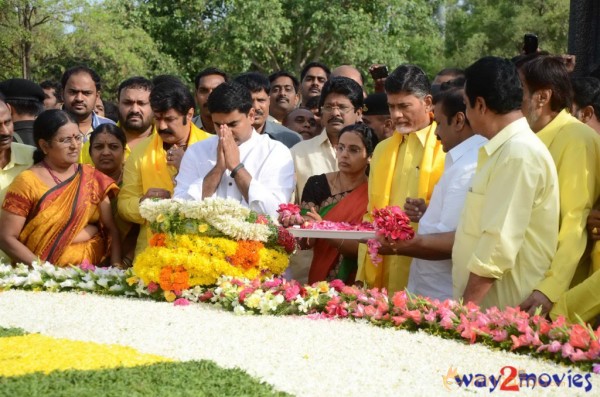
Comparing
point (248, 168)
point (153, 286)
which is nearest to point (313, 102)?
point (248, 168)

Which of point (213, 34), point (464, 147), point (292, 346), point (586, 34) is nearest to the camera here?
point (292, 346)

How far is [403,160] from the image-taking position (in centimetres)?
618

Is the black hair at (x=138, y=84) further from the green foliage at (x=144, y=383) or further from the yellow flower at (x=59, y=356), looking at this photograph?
the green foliage at (x=144, y=383)

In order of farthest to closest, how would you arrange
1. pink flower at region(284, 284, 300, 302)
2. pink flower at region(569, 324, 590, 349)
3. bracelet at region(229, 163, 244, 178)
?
1. bracelet at region(229, 163, 244, 178)
2. pink flower at region(284, 284, 300, 302)
3. pink flower at region(569, 324, 590, 349)

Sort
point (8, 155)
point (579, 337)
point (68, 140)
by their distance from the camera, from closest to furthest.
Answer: point (579, 337)
point (68, 140)
point (8, 155)

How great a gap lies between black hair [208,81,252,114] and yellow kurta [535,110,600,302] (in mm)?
2247

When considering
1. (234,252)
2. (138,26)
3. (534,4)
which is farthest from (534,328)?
(534,4)

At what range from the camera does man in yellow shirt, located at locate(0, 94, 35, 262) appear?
7348mm

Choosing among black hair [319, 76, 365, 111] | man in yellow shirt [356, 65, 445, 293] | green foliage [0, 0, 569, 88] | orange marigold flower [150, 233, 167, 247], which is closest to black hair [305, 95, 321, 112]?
black hair [319, 76, 365, 111]

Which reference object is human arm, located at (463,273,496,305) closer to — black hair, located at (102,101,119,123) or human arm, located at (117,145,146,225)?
human arm, located at (117,145,146,225)

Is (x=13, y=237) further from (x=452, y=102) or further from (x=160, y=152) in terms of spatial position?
(x=452, y=102)

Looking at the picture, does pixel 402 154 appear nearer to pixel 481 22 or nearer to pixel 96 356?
pixel 96 356

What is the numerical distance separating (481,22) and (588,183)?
3853 centimetres

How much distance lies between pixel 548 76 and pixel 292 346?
2.17 m
